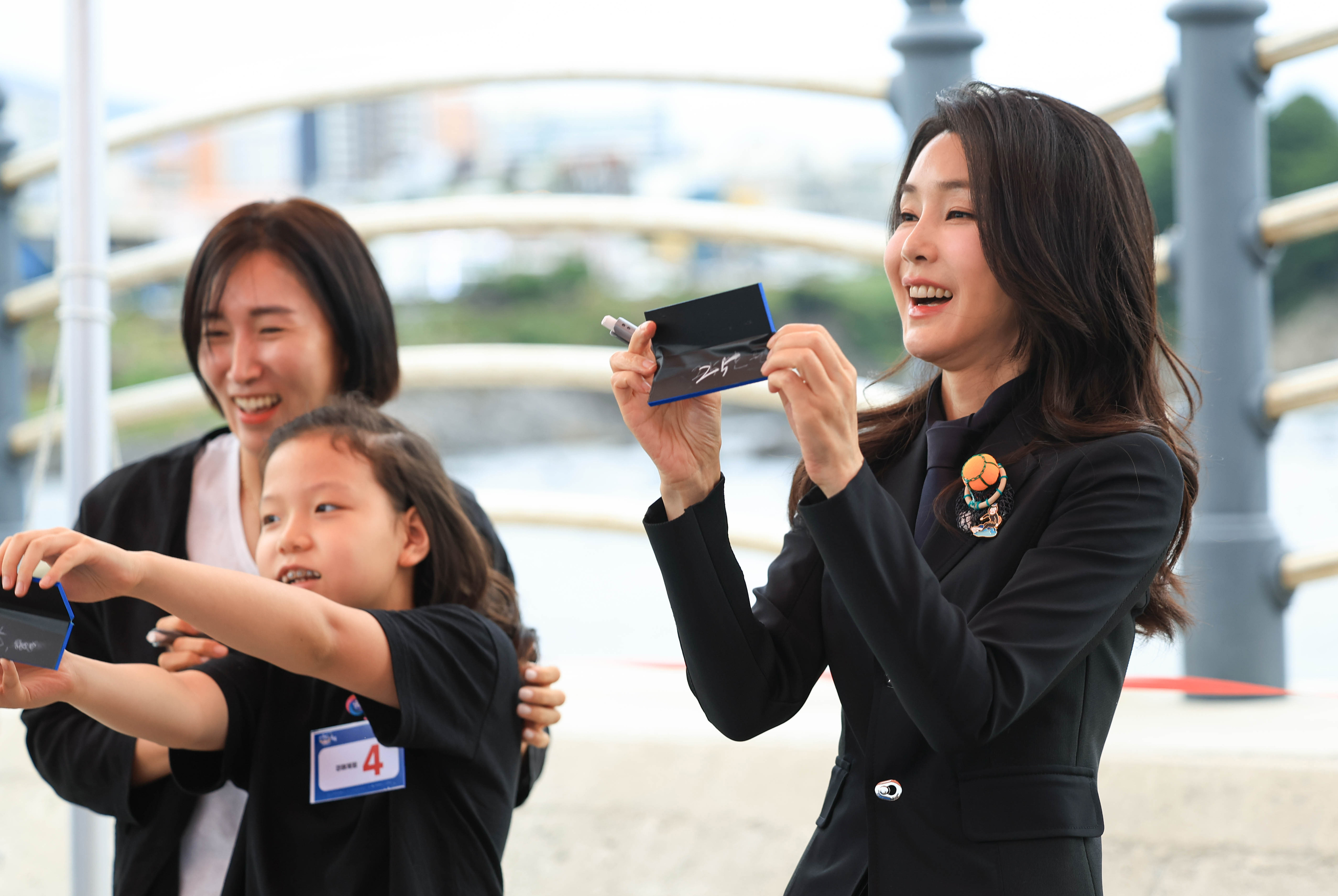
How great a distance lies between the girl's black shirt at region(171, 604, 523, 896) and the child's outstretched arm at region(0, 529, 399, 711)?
0.03m

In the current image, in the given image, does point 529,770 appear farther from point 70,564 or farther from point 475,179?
point 475,179

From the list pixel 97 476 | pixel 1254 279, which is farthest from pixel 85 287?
pixel 1254 279

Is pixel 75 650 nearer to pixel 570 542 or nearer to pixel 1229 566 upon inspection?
pixel 570 542

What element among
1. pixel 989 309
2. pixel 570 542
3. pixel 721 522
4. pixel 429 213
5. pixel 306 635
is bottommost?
pixel 570 542

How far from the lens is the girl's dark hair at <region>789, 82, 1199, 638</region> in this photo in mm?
1083

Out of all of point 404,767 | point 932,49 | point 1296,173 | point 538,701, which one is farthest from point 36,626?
point 1296,173

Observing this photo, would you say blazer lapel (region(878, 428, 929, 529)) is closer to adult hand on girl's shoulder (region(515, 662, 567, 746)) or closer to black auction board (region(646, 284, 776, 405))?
black auction board (region(646, 284, 776, 405))

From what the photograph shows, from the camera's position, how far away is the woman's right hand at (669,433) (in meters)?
1.13

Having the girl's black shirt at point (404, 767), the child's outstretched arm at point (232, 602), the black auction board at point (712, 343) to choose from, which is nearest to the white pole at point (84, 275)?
the girl's black shirt at point (404, 767)

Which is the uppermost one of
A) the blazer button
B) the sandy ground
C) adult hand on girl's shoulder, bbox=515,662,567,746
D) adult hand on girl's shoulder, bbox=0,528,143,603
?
adult hand on girl's shoulder, bbox=0,528,143,603

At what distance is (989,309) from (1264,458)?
4.60 feet

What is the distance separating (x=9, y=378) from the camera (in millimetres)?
3348

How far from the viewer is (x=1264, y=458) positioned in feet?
7.43
